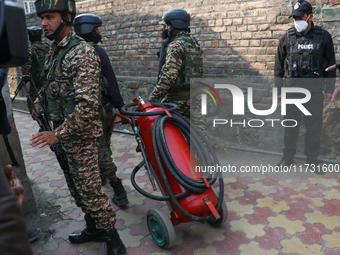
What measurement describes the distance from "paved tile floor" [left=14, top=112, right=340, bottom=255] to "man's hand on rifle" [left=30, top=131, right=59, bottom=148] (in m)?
1.11

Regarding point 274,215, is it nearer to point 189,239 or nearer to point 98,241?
point 189,239

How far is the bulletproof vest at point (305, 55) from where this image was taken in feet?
12.2

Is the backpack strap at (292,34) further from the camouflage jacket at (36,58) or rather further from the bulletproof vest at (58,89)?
the camouflage jacket at (36,58)

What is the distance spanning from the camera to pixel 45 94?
2426 mm

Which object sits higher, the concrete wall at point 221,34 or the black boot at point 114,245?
the concrete wall at point 221,34

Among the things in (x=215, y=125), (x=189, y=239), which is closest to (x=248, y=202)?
(x=189, y=239)

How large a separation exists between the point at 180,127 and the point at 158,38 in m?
3.14

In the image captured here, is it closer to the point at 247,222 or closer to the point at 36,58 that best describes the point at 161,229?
the point at 247,222

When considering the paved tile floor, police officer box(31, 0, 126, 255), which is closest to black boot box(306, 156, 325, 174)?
the paved tile floor

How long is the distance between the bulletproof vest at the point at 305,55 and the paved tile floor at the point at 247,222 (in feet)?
4.30

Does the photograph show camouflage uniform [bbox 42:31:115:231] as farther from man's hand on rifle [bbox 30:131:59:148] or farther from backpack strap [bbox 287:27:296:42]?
backpack strap [bbox 287:27:296:42]

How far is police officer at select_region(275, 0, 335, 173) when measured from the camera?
3707 millimetres

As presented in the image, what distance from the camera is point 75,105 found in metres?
2.27

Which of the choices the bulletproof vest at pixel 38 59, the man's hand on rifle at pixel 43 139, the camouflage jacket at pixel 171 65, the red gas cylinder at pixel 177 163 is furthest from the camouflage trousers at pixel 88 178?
the bulletproof vest at pixel 38 59
